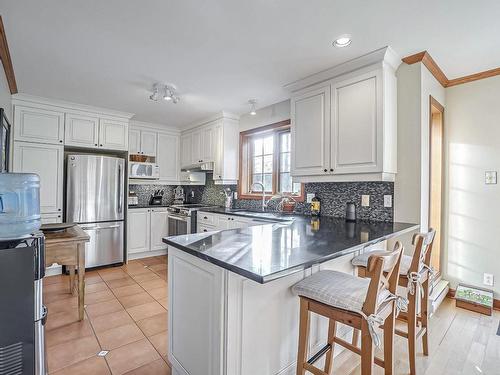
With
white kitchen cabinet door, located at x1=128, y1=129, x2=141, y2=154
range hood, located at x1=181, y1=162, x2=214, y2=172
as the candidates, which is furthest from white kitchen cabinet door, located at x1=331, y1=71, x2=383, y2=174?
white kitchen cabinet door, located at x1=128, y1=129, x2=141, y2=154

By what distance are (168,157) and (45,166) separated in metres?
1.89

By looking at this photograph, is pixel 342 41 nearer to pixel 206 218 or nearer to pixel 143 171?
pixel 206 218

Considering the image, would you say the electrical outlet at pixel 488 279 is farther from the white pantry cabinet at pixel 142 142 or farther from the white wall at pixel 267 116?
the white pantry cabinet at pixel 142 142

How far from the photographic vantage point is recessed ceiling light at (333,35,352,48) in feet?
6.35

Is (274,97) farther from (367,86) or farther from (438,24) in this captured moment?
(438,24)

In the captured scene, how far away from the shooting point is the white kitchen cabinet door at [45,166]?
3289mm

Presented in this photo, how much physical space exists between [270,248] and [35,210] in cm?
168

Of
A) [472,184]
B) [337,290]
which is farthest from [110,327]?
[472,184]

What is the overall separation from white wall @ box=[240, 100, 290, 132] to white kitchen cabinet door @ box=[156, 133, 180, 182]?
1.56 metres

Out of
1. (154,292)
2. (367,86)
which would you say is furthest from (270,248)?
(154,292)

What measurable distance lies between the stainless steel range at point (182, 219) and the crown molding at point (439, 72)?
3241mm

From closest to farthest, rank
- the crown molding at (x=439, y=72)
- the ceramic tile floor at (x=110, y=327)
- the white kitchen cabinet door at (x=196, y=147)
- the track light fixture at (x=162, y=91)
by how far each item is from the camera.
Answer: the ceramic tile floor at (x=110, y=327) → the crown molding at (x=439, y=72) → the track light fixture at (x=162, y=91) → the white kitchen cabinet door at (x=196, y=147)

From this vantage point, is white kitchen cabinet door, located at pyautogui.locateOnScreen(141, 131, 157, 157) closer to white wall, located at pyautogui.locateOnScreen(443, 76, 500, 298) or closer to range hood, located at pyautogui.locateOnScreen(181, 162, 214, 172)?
range hood, located at pyautogui.locateOnScreen(181, 162, 214, 172)

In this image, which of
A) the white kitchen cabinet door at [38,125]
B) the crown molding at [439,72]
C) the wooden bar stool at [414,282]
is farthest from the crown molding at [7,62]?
the crown molding at [439,72]
